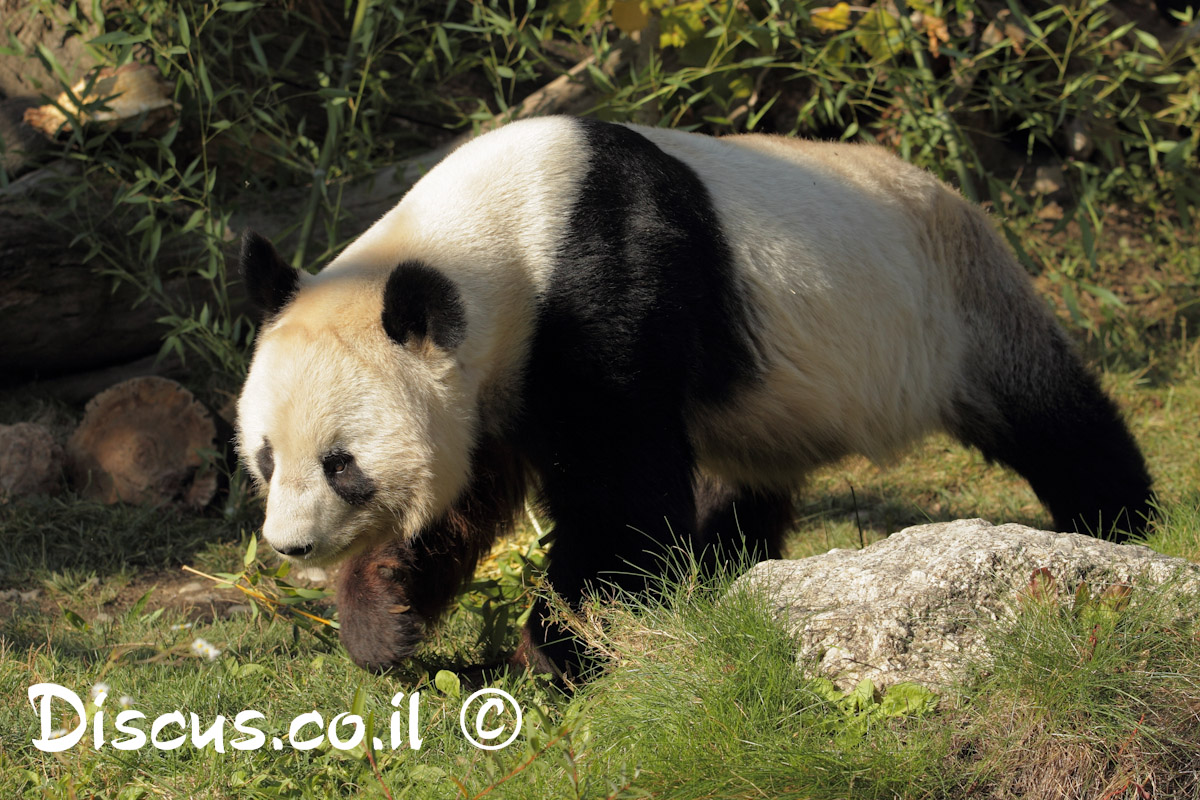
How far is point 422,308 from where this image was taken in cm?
296

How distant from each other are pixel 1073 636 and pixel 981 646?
203 millimetres

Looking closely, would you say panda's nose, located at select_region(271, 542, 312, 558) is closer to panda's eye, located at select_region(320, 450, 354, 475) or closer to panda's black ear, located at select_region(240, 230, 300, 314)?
panda's eye, located at select_region(320, 450, 354, 475)

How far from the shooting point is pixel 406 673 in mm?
3482

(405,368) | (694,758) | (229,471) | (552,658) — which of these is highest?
(405,368)

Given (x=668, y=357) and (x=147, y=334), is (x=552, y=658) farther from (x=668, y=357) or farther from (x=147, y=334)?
(x=147, y=334)

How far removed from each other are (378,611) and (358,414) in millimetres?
710

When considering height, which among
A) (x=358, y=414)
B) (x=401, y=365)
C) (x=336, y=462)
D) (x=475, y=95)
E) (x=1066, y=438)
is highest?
(x=401, y=365)

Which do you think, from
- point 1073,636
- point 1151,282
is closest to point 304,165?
point 1073,636

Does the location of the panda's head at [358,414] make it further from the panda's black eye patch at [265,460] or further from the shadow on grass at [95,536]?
the shadow on grass at [95,536]

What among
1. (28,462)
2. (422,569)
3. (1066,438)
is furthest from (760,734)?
(28,462)

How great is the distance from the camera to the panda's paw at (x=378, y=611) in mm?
3326

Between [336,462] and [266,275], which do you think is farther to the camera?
[266,275]

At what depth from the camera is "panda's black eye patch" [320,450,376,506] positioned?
3.04 meters

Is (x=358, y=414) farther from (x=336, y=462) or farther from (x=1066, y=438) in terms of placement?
(x=1066, y=438)
